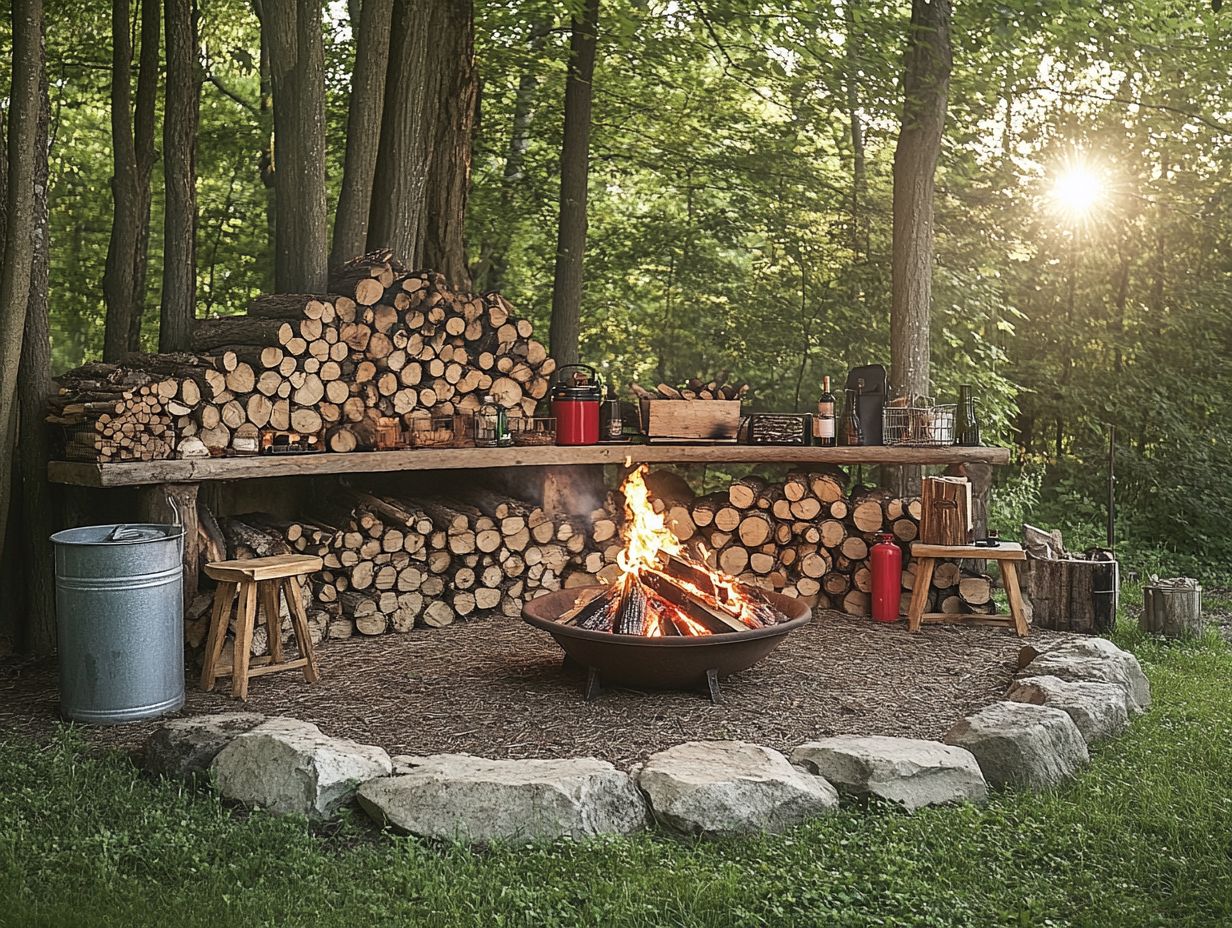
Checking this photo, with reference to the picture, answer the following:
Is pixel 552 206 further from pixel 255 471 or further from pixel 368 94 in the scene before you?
pixel 255 471

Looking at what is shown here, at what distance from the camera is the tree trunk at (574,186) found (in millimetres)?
9094

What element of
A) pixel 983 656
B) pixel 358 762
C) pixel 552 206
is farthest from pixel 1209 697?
pixel 552 206

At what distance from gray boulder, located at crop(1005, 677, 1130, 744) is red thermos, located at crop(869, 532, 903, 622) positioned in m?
2.00

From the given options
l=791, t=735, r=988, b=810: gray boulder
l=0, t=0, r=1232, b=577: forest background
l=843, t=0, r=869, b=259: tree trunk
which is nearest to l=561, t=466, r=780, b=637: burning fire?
l=791, t=735, r=988, b=810: gray boulder

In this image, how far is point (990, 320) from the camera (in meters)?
11.0

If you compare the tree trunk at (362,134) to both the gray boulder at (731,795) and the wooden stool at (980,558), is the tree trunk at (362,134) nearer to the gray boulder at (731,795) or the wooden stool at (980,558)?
the wooden stool at (980,558)

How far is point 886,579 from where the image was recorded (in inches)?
275

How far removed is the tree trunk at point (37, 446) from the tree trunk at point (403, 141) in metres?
2.10

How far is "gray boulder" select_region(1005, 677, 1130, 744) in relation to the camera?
4.61 m

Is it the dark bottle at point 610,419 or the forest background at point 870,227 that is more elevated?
the forest background at point 870,227

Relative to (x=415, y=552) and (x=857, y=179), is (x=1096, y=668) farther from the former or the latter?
(x=857, y=179)

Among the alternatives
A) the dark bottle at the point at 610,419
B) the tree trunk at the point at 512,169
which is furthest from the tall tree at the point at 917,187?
the tree trunk at the point at 512,169

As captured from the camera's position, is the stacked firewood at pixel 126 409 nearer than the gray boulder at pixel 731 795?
No

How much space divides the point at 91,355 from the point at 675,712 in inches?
442
